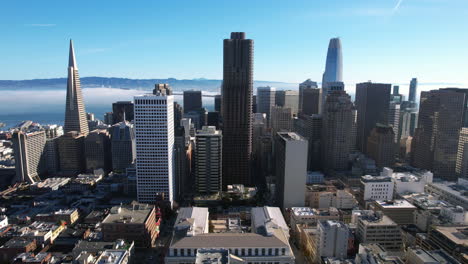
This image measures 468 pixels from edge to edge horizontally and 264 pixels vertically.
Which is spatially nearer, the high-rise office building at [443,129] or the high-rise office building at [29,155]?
the high-rise office building at [29,155]

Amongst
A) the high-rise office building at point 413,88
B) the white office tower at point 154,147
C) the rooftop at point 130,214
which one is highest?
the high-rise office building at point 413,88

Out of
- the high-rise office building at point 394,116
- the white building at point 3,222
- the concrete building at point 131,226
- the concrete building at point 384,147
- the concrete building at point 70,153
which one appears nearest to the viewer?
the concrete building at point 131,226

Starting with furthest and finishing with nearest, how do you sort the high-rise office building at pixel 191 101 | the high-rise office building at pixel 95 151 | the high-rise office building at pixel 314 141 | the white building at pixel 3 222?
the high-rise office building at pixel 191 101 → the high-rise office building at pixel 314 141 → the high-rise office building at pixel 95 151 → the white building at pixel 3 222

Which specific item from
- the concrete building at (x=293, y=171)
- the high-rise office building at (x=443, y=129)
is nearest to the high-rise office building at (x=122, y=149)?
the concrete building at (x=293, y=171)

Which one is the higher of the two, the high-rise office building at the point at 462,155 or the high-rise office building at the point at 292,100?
the high-rise office building at the point at 292,100

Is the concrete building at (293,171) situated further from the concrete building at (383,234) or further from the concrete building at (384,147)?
the concrete building at (384,147)
